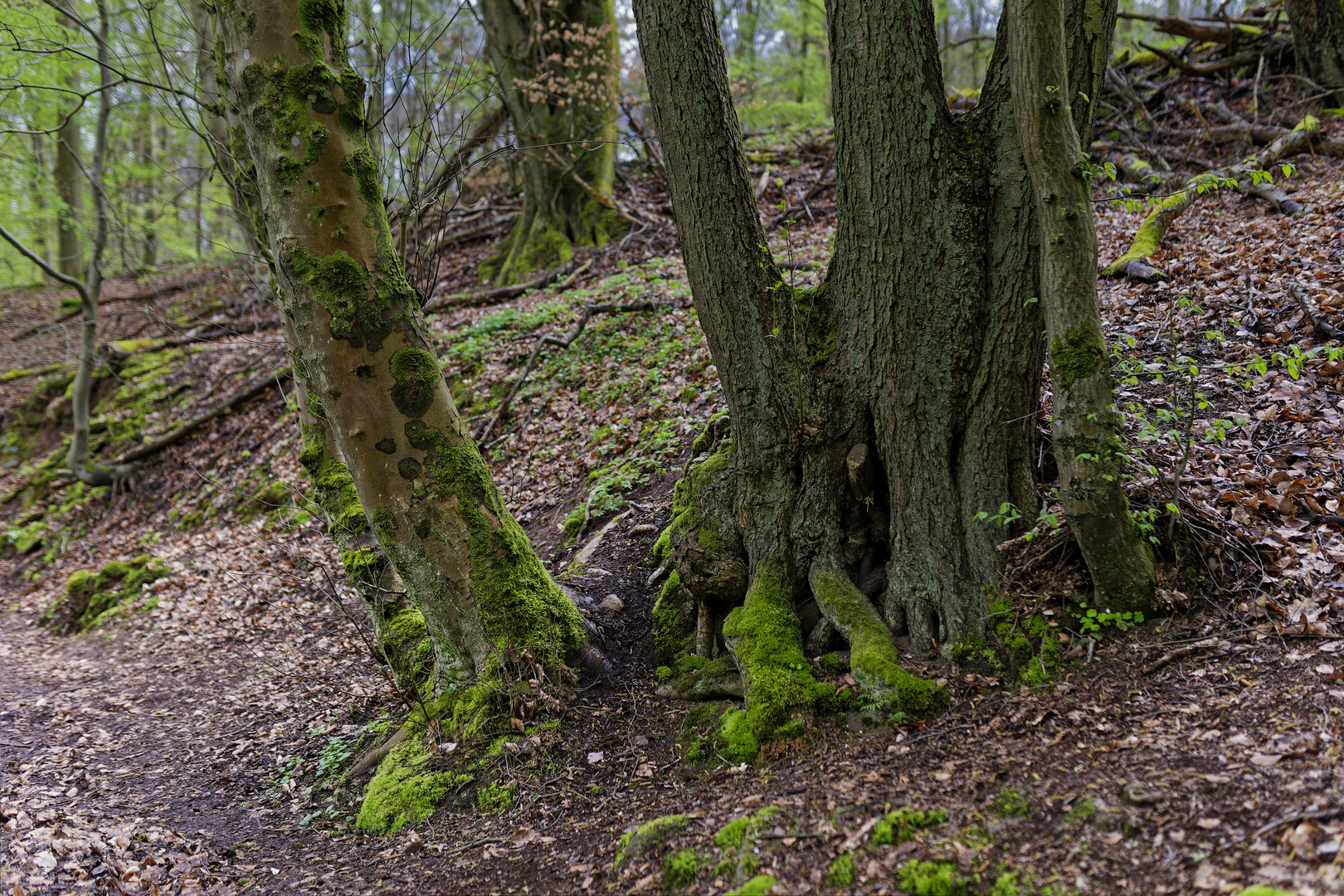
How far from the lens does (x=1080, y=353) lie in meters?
3.04

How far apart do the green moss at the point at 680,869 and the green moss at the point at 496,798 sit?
3.76 feet

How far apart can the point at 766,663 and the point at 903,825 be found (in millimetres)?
1225

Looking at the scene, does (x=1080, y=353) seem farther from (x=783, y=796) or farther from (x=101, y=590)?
(x=101, y=590)

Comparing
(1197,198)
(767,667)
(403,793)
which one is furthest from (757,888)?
(1197,198)

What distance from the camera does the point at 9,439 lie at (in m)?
13.3

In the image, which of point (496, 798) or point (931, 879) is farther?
point (496, 798)

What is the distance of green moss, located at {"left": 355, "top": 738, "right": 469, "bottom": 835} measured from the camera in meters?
3.69

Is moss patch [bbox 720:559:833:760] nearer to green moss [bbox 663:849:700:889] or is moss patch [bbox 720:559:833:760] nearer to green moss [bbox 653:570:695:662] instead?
green moss [bbox 653:570:695:662]

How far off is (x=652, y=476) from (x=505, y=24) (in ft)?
32.6

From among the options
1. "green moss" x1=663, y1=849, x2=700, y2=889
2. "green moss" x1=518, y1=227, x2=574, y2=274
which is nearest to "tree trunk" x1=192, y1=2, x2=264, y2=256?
"green moss" x1=663, y1=849, x2=700, y2=889

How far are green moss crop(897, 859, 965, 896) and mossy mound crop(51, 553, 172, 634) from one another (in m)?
8.91

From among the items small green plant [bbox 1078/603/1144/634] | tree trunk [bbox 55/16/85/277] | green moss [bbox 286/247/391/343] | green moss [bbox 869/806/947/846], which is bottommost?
green moss [bbox 869/806/947/846]

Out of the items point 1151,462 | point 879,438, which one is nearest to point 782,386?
point 879,438

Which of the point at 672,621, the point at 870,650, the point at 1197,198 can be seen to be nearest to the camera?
the point at 870,650
